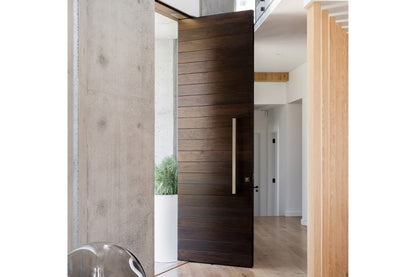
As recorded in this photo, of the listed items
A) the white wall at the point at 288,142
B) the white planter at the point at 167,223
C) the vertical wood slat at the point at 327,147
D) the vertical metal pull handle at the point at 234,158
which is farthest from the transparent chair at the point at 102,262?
the white wall at the point at 288,142

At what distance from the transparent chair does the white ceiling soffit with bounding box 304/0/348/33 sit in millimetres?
3010

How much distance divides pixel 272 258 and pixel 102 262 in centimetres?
449

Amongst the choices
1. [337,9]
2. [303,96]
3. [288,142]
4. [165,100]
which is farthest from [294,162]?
[337,9]

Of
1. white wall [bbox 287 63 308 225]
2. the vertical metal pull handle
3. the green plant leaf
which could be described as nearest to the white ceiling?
white wall [bbox 287 63 308 225]

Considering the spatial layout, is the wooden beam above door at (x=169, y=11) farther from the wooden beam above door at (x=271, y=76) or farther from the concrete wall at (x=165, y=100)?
the wooden beam above door at (x=271, y=76)

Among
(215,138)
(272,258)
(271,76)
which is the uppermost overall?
(271,76)

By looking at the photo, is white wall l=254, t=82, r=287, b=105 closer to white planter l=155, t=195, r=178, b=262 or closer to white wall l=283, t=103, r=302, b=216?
white wall l=283, t=103, r=302, b=216

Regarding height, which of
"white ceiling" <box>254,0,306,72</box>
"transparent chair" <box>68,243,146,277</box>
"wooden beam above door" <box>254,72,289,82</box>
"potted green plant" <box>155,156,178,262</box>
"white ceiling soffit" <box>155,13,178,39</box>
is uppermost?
"white ceiling soffit" <box>155,13,178,39</box>

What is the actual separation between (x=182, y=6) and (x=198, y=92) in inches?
41.2

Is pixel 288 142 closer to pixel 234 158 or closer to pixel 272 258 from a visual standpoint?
pixel 272 258

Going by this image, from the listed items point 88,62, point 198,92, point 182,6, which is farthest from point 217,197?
point 88,62

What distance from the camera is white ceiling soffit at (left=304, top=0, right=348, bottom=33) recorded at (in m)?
3.29

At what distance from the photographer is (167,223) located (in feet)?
16.4
